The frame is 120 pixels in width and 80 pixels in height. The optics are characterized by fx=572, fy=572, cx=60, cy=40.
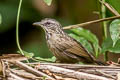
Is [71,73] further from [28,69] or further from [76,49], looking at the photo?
[76,49]

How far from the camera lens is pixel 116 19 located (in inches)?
228

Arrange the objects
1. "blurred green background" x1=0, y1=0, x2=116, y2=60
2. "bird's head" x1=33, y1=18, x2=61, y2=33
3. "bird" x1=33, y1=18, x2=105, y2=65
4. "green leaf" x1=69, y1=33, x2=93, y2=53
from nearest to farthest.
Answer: "green leaf" x1=69, y1=33, x2=93, y2=53
"bird" x1=33, y1=18, x2=105, y2=65
"bird's head" x1=33, y1=18, x2=61, y2=33
"blurred green background" x1=0, y1=0, x2=116, y2=60

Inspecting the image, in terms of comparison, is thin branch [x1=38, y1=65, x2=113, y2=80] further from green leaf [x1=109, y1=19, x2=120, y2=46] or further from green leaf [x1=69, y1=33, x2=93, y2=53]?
green leaf [x1=69, y1=33, x2=93, y2=53]

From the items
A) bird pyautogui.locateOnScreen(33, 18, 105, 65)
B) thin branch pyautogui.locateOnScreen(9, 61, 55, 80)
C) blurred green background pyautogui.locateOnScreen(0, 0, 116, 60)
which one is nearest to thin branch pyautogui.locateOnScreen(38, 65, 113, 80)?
thin branch pyautogui.locateOnScreen(9, 61, 55, 80)

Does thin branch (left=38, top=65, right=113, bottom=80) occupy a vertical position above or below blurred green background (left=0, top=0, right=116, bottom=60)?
below

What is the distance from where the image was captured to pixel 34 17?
8.59 metres

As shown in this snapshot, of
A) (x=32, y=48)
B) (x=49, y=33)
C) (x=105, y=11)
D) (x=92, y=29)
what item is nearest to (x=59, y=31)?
(x=49, y=33)

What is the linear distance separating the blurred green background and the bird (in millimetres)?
1304

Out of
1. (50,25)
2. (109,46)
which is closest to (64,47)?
(50,25)

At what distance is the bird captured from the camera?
6388 millimetres

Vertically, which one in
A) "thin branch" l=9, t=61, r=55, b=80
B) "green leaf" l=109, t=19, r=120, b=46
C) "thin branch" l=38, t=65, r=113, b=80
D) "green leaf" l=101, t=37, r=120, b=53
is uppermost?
"green leaf" l=109, t=19, r=120, b=46

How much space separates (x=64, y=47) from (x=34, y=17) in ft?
6.81

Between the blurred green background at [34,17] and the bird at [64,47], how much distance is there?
1.30m

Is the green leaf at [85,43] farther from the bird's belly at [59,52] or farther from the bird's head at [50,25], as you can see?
the bird's head at [50,25]
